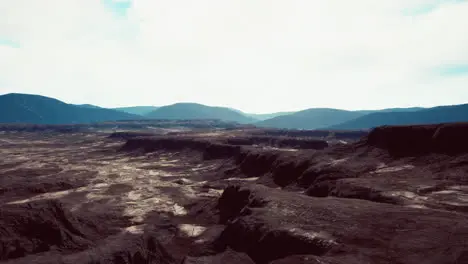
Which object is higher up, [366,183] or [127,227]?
[366,183]

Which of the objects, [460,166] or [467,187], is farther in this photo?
[460,166]

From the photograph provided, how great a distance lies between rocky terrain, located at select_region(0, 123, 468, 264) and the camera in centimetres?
2222

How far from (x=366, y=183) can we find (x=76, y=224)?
102 feet

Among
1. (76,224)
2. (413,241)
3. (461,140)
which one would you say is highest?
(461,140)

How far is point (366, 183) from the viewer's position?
4000cm

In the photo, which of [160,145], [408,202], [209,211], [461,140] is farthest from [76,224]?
[160,145]

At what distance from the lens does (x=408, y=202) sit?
3139 centimetres

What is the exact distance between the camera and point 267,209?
1208 inches

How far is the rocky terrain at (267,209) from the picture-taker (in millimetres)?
22219

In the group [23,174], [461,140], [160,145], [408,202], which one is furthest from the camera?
[160,145]

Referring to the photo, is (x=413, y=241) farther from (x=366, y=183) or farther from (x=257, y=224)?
(x=366, y=183)

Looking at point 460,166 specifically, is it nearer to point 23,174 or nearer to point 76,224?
point 76,224

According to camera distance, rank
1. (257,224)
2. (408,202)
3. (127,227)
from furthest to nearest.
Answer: (127,227), (408,202), (257,224)

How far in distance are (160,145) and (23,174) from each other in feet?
156
